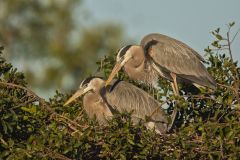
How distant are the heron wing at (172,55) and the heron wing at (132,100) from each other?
2.36 ft

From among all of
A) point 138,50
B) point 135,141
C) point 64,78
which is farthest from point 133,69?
point 64,78

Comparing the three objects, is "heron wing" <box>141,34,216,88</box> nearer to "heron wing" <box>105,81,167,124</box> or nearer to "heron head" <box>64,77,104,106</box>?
"heron wing" <box>105,81,167,124</box>

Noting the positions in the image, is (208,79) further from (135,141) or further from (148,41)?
(135,141)

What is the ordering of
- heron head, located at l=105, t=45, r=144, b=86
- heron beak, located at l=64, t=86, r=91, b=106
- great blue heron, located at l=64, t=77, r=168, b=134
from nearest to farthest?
heron beak, located at l=64, t=86, r=91, b=106 < great blue heron, located at l=64, t=77, r=168, b=134 < heron head, located at l=105, t=45, r=144, b=86

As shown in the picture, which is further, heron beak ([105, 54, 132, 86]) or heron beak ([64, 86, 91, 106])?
heron beak ([105, 54, 132, 86])

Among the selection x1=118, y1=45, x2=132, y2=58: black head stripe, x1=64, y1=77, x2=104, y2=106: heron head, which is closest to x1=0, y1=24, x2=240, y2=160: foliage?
x1=64, y1=77, x2=104, y2=106: heron head

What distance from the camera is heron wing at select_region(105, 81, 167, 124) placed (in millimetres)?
8594

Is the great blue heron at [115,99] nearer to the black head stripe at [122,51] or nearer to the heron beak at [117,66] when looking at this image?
the heron beak at [117,66]

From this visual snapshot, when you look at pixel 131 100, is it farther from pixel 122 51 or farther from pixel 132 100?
pixel 122 51

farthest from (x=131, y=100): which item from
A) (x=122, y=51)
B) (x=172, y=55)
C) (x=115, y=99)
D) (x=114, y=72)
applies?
(x=172, y=55)

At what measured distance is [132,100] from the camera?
8680mm

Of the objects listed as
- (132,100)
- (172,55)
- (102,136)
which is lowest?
(102,136)

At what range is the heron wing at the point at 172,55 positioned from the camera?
9.29 m

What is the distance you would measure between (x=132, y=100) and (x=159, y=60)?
0.85m
